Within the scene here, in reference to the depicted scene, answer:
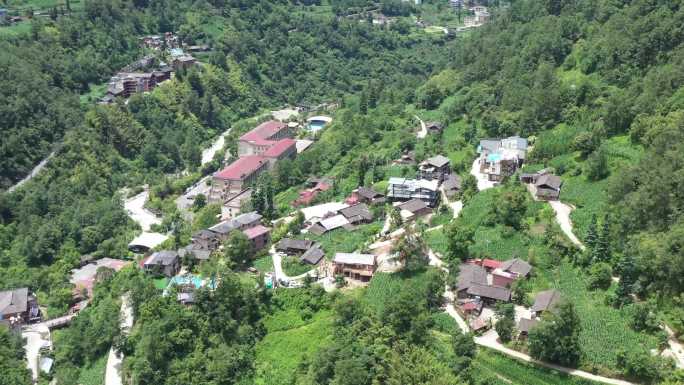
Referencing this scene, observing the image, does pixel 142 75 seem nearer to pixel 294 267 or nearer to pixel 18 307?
pixel 18 307

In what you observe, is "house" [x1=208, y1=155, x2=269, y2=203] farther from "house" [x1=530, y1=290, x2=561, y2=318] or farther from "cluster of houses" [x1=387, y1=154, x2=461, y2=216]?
"house" [x1=530, y1=290, x2=561, y2=318]

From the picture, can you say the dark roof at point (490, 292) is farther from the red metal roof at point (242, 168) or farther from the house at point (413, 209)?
the red metal roof at point (242, 168)

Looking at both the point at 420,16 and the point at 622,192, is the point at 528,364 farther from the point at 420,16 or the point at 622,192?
the point at 420,16

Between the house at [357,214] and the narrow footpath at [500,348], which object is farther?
the house at [357,214]

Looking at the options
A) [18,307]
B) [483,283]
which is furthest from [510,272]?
[18,307]

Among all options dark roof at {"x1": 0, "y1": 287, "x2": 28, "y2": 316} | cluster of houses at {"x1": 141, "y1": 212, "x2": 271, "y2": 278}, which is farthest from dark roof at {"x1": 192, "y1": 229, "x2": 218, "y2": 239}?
dark roof at {"x1": 0, "y1": 287, "x2": 28, "y2": 316}

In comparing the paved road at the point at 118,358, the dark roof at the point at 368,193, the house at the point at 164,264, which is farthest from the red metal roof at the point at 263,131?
the paved road at the point at 118,358

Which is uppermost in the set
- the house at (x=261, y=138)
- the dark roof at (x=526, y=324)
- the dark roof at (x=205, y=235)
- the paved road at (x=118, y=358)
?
the dark roof at (x=526, y=324)

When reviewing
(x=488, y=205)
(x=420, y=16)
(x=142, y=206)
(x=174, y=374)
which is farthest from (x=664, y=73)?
(x=420, y=16)
